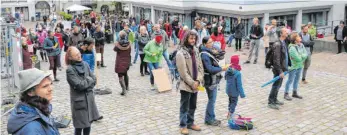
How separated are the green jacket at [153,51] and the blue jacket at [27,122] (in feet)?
25.1

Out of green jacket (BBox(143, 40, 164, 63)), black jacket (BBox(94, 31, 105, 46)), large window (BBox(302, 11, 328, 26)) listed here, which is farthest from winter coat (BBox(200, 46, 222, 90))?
large window (BBox(302, 11, 328, 26))

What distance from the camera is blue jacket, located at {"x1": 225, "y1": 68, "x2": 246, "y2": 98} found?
770cm

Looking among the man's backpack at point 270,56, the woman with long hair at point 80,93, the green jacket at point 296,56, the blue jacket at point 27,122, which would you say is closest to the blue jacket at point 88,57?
the woman with long hair at point 80,93

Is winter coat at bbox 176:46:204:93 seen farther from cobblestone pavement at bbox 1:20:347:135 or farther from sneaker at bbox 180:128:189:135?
cobblestone pavement at bbox 1:20:347:135

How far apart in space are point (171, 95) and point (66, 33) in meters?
8.46

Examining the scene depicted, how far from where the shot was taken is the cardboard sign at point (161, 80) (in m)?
10.8

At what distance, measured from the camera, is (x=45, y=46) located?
508 inches

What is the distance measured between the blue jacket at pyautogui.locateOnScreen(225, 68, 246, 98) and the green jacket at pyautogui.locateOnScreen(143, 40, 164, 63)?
12.1 feet

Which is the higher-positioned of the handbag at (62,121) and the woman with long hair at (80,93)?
the woman with long hair at (80,93)

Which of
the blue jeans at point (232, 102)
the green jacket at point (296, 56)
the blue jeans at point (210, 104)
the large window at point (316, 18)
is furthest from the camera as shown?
the large window at point (316, 18)

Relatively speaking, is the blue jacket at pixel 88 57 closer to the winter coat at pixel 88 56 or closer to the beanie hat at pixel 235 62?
the winter coat at pixel 88 56

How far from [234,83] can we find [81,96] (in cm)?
299

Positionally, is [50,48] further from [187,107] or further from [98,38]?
[187,107]

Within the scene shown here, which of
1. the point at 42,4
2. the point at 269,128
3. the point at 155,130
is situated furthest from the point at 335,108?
the point at 42,4
